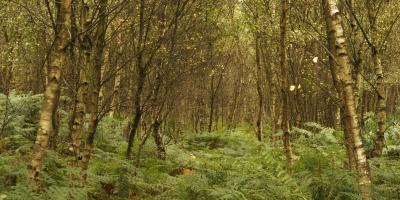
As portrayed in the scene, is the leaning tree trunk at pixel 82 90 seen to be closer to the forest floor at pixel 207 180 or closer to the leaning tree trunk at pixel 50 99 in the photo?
the forest floor at pixel 207 180

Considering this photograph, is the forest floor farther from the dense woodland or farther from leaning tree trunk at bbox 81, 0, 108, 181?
leaning tree trunk at bbox 81, 0, 108, 181

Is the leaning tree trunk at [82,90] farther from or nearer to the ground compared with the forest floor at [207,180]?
farther from the ground

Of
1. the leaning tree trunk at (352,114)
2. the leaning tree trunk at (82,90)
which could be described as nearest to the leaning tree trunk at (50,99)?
the leaning tree trunk at (82,90)

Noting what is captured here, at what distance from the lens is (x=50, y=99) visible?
5223mm

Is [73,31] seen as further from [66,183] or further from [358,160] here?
[358,160]

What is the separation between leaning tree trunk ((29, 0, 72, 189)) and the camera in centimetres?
518

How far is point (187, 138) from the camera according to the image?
58.7 ft

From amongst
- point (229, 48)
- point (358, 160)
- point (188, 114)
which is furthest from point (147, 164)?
point (188, 114)

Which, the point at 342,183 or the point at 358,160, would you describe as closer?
the point at 358,160

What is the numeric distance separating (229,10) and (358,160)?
14.2 m

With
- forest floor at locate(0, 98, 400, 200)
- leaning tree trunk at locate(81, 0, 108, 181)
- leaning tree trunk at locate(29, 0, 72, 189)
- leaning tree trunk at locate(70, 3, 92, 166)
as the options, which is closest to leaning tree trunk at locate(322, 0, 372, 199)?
forest floor at locate(0, 98, 400, 200)

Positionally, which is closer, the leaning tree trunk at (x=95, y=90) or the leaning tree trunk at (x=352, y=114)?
the leaning tree trunk at (x=352, y=114)

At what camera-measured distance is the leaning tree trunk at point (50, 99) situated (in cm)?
518

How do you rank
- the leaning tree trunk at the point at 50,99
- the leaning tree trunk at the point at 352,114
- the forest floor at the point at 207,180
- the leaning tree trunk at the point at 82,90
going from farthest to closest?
the leaning tree trunk at the point at 82,90 → the forest floor at the point at 207,180 → the leaning tree trunk at the point at 352,114 → the leaning tree trunk at the point at 50,99
